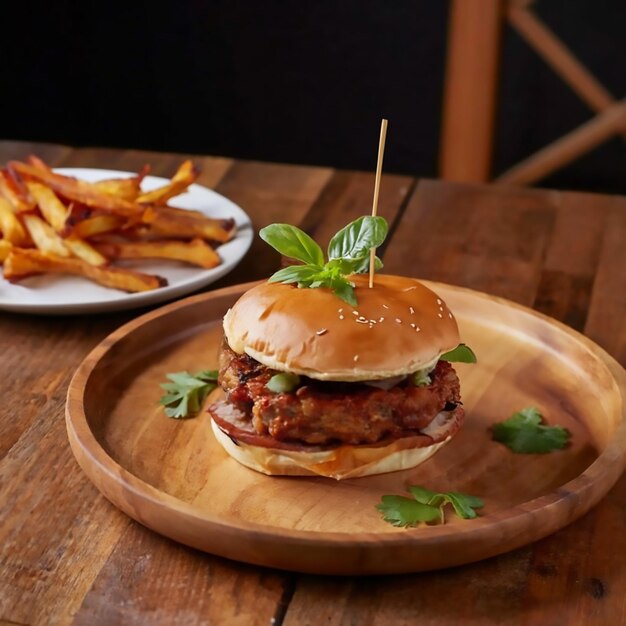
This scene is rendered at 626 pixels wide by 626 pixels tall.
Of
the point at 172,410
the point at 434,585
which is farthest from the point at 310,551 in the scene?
the point at 172,410

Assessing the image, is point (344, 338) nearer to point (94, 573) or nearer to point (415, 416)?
point (415, 416)

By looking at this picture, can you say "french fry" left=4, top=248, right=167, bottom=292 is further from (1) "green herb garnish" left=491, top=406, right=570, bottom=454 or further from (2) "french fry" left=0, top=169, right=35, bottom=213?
(1) "green herb garnish" left=491, top=406, right=570, bottom=454

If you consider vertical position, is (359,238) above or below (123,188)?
above

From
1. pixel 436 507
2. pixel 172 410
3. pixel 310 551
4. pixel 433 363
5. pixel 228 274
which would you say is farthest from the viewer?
pixel 228 274

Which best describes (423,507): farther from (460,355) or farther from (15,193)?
(15,193)

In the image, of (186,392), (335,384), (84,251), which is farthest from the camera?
(84,251)

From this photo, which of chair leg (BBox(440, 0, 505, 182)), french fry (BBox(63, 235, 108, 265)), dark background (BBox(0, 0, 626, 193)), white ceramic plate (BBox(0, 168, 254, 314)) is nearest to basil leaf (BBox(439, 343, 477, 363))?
white ceramic plate (BBox(0, 168, 254, 314))

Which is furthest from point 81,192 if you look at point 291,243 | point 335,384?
point 335,384
